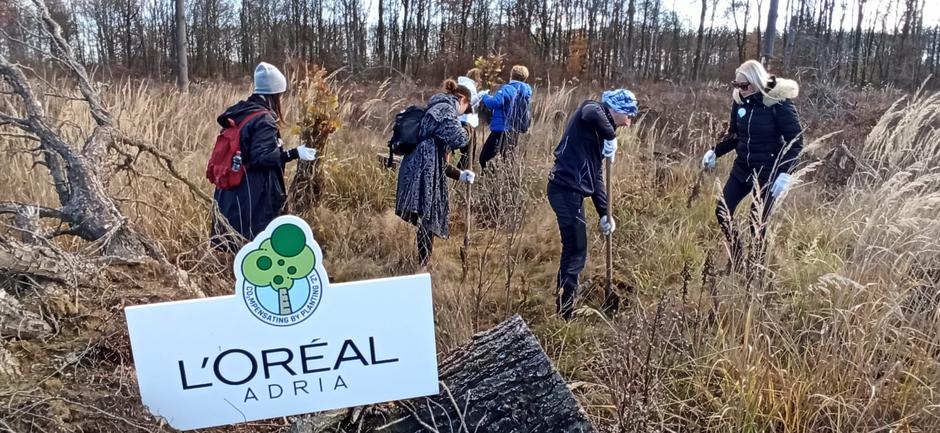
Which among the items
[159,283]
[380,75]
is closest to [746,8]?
[380,75]

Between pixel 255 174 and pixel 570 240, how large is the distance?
1.78m

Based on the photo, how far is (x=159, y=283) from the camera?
220cm

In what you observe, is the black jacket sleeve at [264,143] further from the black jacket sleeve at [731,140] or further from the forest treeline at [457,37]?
the forest treeline at [457,37]

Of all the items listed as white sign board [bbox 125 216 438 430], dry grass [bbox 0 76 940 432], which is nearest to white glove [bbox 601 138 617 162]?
dry grass [bbox 0 76 940 432]

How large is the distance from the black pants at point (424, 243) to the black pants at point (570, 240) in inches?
32.6

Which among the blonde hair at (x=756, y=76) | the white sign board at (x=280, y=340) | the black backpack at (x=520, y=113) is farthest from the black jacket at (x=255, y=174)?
the black backpack at (x=520, y=113)

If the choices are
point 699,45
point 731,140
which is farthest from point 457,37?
point 731,140

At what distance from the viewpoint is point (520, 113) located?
239 inches

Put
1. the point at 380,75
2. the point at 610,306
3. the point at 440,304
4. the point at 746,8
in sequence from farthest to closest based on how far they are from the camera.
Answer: the point at 746,8
the point at 380,75
the point at 610,306
the point at 440,304

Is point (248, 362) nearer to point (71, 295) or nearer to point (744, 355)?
point (71, 295)

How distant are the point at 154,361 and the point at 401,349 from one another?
0.57 m

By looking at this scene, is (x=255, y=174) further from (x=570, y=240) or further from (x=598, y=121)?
(x=598, y=121)

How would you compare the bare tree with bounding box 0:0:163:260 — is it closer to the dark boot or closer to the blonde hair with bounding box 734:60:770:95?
the dark boot

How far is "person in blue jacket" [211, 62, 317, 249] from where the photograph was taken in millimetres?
3324
